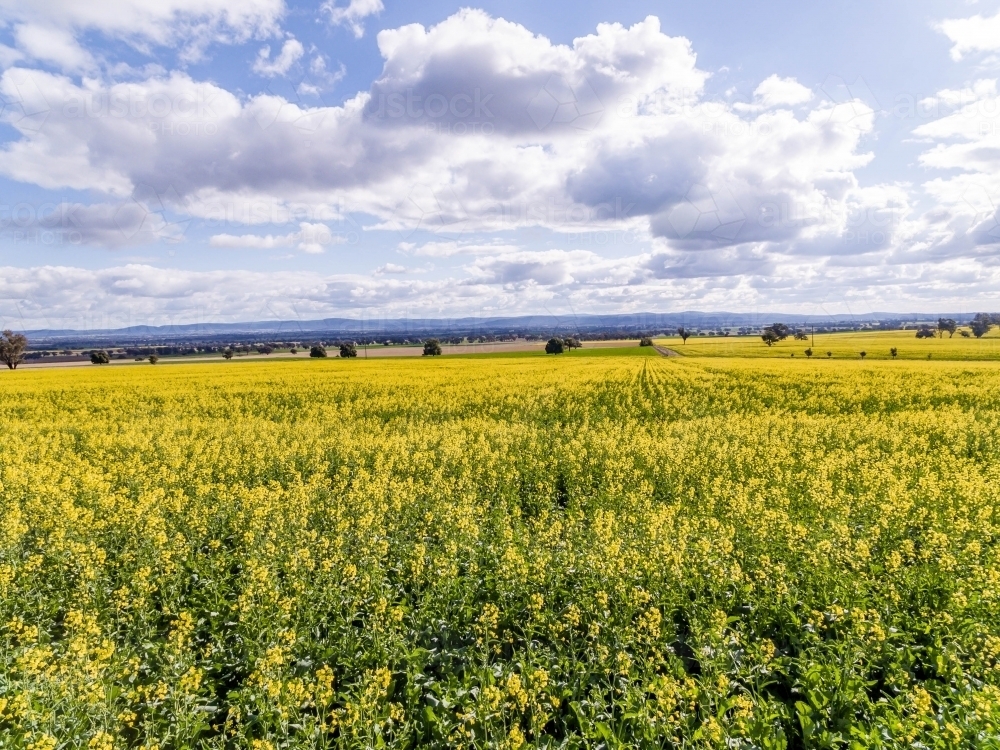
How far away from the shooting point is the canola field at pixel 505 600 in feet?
14.3

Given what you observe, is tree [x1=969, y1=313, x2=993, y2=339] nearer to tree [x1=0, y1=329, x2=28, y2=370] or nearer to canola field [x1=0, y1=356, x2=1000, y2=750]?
canola field [x1=0, y1=356, x2=1000, y2=750]

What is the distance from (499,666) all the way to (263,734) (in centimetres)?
226

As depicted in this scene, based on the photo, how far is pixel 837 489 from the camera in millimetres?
10492

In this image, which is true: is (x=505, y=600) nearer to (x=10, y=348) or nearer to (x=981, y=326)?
(x=10, y=348)

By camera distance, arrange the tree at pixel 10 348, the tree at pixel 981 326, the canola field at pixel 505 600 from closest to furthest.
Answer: the canola field at pixel 505 600
the tree at pixel 10 348
the tree at pixel 981 326

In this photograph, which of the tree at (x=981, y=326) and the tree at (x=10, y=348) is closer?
the tree at (x=10, y=348)

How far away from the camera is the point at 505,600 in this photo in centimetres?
624

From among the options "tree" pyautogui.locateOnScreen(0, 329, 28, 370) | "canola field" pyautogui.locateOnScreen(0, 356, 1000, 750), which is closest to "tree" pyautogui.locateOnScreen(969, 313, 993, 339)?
"canola field" pyautogui.locateOnScreen(0, 356, 1000, 750)

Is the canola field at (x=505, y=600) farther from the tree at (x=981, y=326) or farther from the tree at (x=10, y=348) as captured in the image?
the tree at (x=981, y=326)

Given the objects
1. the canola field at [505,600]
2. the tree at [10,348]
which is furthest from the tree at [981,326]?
the tree at [10,348]

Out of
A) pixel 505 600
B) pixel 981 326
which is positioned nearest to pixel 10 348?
pixel 505 600

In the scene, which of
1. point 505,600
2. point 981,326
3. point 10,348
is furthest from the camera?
point 981,326

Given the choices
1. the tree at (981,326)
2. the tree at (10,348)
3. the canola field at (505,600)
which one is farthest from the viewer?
the tree at (981,326)

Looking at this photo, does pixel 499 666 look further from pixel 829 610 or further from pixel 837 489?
pixel 837 489
